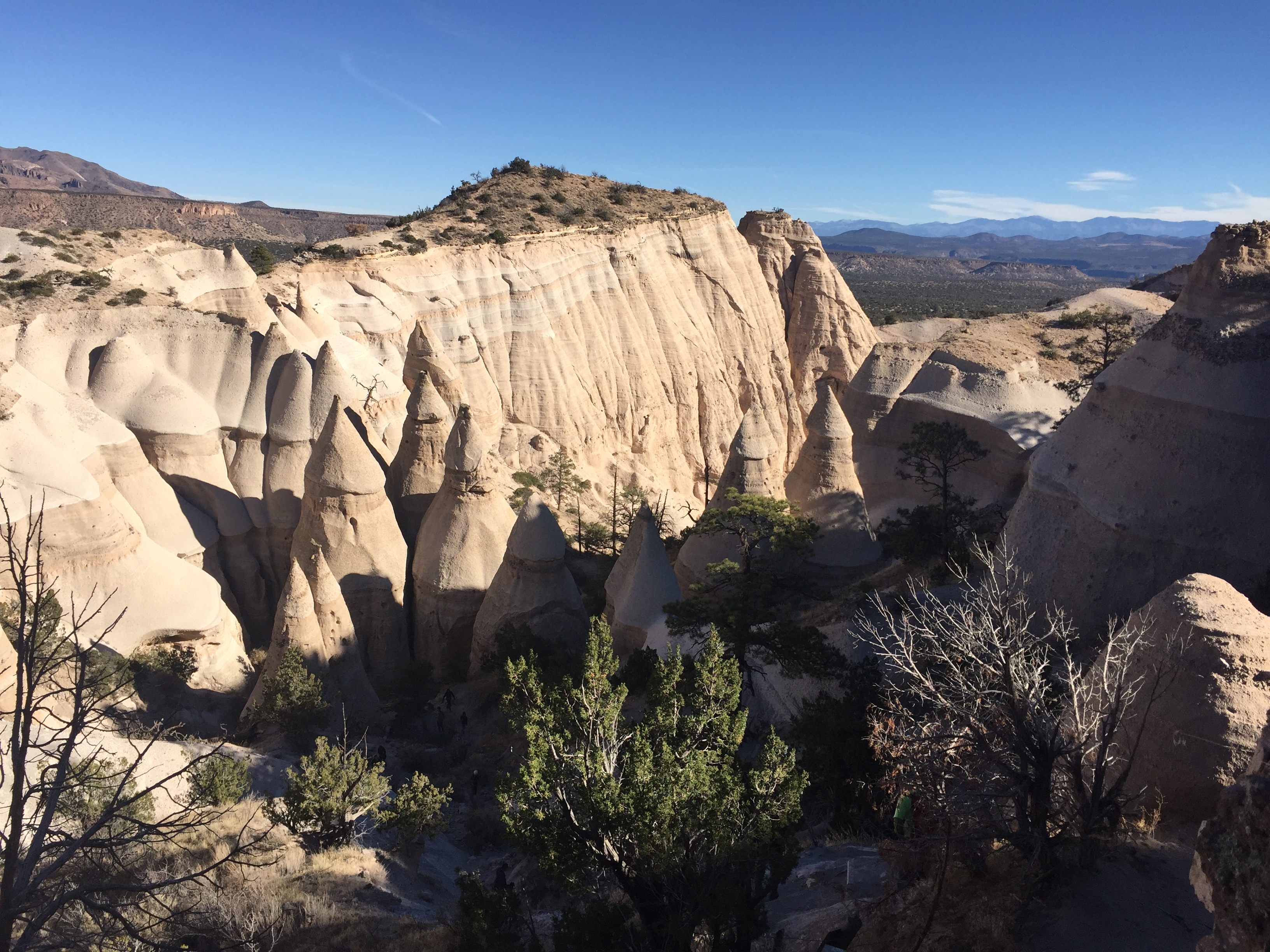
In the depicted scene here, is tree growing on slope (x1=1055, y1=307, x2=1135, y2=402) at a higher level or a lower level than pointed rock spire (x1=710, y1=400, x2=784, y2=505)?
higher

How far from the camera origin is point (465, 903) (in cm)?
805

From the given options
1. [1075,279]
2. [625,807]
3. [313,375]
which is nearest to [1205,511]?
[625,807]

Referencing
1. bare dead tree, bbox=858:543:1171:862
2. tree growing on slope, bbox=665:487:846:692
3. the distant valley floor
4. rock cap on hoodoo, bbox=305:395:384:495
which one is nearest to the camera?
bare dead tree, bbox=858:543:1171:862

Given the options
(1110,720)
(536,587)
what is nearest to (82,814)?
(1110,720)

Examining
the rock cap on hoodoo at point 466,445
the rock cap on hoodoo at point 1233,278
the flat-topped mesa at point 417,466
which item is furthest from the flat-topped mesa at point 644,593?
the rock cap on hoodoo at point 1233,278

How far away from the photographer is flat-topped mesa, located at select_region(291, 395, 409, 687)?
18188 millimetres

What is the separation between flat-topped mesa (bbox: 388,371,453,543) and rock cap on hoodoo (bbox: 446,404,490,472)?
2.11 m

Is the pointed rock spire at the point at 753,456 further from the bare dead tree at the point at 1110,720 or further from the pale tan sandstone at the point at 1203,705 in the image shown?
the pale tan sandstone at the point at 1203,705

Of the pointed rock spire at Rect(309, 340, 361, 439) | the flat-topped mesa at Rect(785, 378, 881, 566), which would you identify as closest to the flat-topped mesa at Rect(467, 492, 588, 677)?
the flat-topped mesa at Rect(785, 378, 881, 566)

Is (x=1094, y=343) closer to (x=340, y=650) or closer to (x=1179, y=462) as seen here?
(x=1179, y=462)

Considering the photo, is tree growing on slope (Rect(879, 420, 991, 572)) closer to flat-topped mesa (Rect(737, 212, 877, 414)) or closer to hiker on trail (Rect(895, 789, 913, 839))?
hiker on trail (Rect(895, 789, 913, 839))

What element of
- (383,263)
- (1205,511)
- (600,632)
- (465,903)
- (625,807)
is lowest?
(465,903)

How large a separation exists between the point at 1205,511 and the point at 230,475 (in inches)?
854

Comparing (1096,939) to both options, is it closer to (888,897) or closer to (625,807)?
(888,897)
